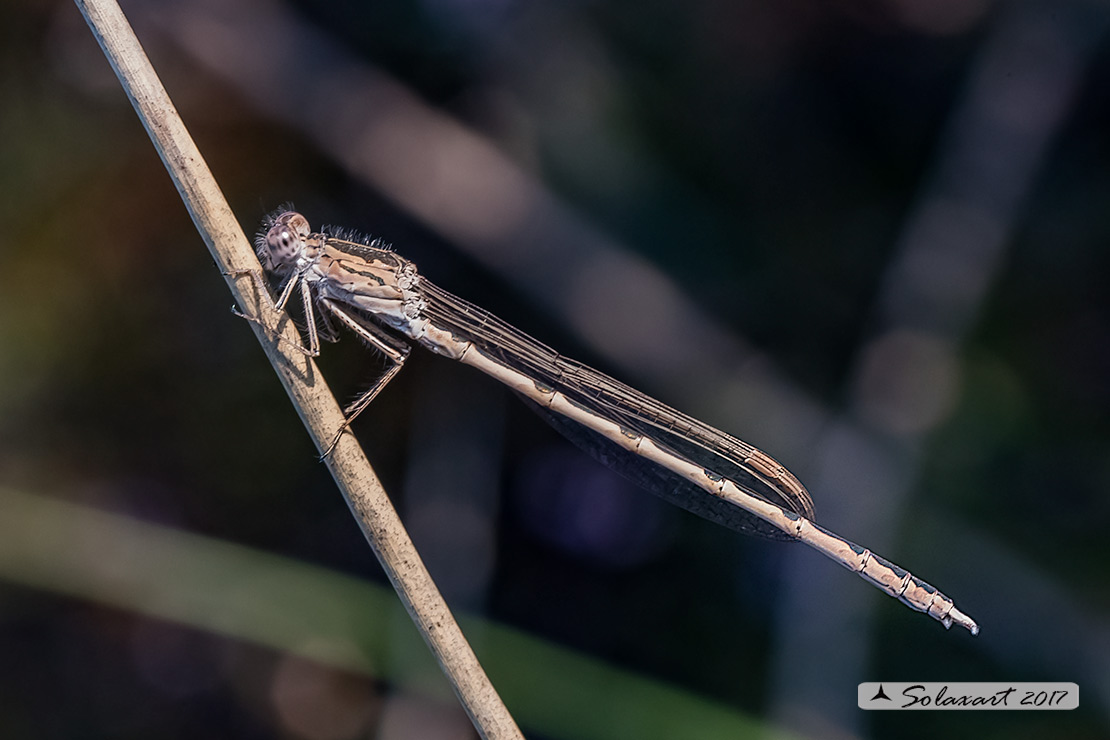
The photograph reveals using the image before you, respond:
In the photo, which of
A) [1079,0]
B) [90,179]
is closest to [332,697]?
[90,179]

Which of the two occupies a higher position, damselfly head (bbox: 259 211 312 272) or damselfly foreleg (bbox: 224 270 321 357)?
damselfly head (bbox: 259 211 312 272)

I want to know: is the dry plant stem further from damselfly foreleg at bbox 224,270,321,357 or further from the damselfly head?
the damselfly head

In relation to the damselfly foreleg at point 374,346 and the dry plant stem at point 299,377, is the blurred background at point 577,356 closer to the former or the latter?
the damselfly foreleg at point 374,346

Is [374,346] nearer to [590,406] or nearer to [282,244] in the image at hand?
[282,244]

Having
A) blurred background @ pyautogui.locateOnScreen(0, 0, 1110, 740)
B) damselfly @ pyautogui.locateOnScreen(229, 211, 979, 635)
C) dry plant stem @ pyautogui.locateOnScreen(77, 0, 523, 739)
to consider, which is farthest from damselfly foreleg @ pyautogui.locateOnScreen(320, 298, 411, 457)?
dry plant stem @ pyautogui.locateOnScreen(77, 0, 523, 739)

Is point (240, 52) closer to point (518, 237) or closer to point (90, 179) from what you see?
point (90, 179)

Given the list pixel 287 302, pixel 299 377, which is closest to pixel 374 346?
pixel 287 302
